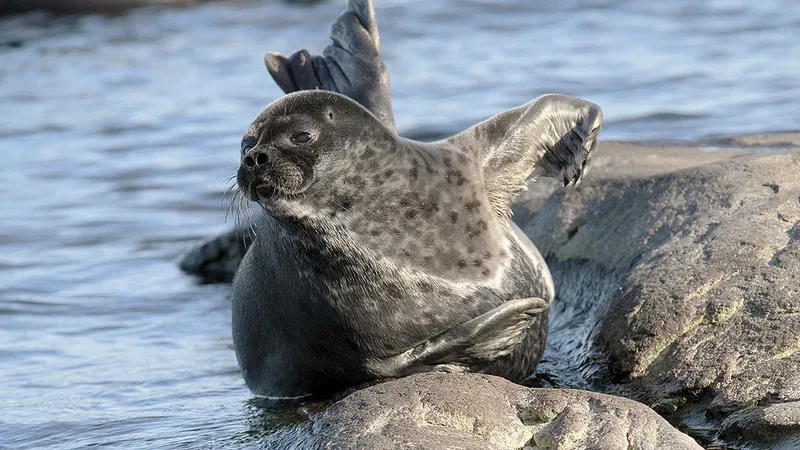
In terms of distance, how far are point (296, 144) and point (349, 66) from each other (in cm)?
244

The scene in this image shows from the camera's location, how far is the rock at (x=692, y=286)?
4527 millimetres

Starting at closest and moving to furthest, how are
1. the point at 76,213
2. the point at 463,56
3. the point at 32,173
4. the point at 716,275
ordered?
the point at 716,275 → the point at 76,213 → the point at 32,173 → the point at 463,56

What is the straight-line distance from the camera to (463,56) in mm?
14672

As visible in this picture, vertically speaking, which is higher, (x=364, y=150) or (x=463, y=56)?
(x=364, y=150)

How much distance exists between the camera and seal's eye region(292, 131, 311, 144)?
4.48 m

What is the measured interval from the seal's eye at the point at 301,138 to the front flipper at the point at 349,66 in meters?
2.18

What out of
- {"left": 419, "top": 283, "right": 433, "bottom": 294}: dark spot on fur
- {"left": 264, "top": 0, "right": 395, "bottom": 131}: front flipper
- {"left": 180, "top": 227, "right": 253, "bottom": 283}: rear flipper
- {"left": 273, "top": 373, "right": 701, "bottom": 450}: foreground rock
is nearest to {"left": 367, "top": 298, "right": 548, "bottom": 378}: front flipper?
{"left": 419, "top": 283, "right": 433, "bottom": 294}: dark spot on fur

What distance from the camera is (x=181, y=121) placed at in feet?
41.1

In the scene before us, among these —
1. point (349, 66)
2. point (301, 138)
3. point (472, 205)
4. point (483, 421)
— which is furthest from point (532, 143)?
point (349, 66)

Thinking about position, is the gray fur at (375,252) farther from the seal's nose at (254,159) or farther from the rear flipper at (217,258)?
the rear flipper at (217,258)

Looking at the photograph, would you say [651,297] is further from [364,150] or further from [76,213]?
[76,213]

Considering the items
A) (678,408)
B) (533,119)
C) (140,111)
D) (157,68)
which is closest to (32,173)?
(140,111)

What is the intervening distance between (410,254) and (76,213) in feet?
18.3

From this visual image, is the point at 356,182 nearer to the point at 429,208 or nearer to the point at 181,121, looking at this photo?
the point at 429,208
